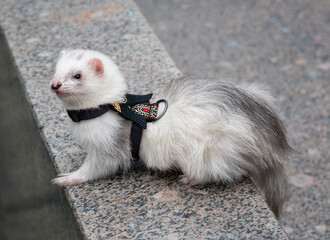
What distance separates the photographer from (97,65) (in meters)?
2.28

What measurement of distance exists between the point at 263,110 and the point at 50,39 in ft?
6.34

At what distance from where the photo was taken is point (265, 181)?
2.54 metres

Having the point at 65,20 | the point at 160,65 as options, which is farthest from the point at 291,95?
the point at 65,20

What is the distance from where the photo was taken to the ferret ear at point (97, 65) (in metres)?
2.28

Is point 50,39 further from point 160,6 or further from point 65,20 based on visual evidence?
point 160,6

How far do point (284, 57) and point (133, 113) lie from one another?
10.00 ft

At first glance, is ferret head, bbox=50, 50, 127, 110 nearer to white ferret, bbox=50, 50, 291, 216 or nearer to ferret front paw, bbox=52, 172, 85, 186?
white ferret, bbox=50, 50, 291, 216

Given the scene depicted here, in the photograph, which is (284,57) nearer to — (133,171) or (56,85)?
(133,171)

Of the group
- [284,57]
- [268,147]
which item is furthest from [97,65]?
[284,57]

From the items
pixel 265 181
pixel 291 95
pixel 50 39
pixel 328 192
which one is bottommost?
pixel 328 192

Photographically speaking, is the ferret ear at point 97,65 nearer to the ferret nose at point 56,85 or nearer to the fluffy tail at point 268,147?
the ferret nose at point 56,85

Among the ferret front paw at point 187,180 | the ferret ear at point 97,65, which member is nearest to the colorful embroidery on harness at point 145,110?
the ferret ear at point 97,65

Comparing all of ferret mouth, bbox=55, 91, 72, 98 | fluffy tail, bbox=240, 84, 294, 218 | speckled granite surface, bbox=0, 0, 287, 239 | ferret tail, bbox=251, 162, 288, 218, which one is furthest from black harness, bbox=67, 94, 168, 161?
ferret tail, bbox=251, 162, 288, 218

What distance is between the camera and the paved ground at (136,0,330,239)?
3.68 m
